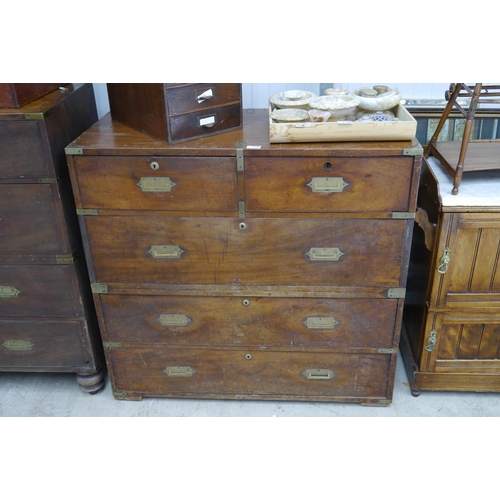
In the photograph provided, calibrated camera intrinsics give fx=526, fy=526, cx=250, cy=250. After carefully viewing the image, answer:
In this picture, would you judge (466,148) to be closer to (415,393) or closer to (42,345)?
(415,393)

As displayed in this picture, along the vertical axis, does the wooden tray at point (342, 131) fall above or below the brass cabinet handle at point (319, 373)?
above

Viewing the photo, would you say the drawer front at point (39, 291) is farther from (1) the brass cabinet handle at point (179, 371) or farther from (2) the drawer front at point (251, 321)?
(1) the brass cabinet handle at point (179, 371)

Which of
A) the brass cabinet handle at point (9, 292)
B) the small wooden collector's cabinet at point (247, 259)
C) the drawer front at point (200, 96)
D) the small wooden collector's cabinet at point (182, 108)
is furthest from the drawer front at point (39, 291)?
the drawer front at point (200, 96)

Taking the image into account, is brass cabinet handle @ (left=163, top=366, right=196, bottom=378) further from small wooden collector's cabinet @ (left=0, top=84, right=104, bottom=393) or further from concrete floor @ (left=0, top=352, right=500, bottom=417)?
small wooden collector's cabinet @ (left=0, top=84, right=104, bottom=393)

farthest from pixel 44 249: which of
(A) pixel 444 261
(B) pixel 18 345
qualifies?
(A) pixel 444 261

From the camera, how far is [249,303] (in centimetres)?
214

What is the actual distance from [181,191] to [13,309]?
97cm

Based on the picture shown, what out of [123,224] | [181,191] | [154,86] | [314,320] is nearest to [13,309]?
[123,224]

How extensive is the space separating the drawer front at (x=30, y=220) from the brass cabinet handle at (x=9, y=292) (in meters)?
0.18

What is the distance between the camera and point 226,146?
1.87m

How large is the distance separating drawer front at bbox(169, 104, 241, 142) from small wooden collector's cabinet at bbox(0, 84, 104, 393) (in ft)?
1.52

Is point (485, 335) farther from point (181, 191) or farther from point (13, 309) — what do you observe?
point (13, 309)

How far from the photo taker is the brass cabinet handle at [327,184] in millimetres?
1870

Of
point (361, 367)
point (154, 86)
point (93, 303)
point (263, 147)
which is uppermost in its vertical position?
point (154, 86)
